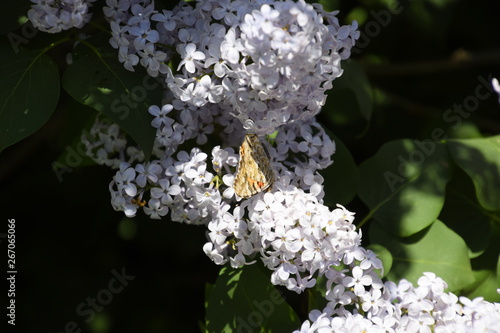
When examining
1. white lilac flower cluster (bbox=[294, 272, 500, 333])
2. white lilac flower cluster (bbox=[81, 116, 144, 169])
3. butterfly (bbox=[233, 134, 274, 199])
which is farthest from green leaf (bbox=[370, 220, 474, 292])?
white lilac flower cluster (bbox=[81, 116, 144, 169])

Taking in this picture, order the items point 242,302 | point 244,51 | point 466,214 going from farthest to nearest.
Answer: point 466,214 → point 242,302 → point 244,51

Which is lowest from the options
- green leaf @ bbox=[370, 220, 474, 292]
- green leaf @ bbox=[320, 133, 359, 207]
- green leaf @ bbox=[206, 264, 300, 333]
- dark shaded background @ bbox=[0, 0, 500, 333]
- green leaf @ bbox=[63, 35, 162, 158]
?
→ dark shaded background @ bbox=[0, 0, 500, 333]

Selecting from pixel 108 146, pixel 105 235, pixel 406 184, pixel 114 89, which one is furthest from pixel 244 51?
pixel 105 235

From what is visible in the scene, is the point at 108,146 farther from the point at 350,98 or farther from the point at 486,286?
the point at 486,286

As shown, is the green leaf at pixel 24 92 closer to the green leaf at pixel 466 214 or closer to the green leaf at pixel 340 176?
the green leaf at pixel 340 176

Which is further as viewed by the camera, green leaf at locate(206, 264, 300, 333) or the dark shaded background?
the dark shaded background

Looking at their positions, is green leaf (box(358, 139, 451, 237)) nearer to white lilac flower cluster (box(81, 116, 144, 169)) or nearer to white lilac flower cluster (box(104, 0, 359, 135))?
white lilac flower cluster (box(104, 0, 359, 135))
